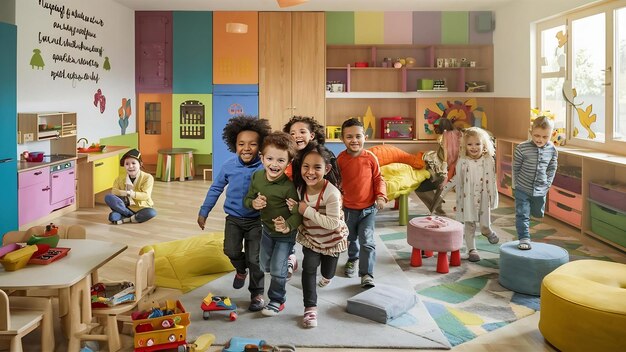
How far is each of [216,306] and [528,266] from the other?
2.10m

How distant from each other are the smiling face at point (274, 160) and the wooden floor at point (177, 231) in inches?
39.1

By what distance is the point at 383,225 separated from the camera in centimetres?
646

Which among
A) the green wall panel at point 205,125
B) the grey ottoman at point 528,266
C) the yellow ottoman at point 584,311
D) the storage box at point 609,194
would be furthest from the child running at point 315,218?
the green wall panel at point 205,125

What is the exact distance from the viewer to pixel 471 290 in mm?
4211

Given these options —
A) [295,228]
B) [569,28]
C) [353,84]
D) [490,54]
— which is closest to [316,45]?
[353,84]

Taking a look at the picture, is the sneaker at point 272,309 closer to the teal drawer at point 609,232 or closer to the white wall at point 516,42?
the teal drawer at point 609,232

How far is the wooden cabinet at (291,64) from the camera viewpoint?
30.9 ft

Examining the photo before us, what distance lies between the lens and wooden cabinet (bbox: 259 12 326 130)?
942cm

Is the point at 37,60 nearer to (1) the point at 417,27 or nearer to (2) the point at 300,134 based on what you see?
(2) the point at 300,134

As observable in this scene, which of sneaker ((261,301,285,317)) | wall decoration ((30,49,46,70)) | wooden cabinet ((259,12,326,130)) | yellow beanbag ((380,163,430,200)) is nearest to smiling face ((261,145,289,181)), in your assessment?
sneaker ((261,301,285,317))

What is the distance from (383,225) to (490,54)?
4.33 metres

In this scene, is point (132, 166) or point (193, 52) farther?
point (193, 52)

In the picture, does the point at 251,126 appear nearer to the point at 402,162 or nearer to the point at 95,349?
the point at 95,349

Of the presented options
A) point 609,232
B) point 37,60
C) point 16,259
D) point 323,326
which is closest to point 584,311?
point 323,326
